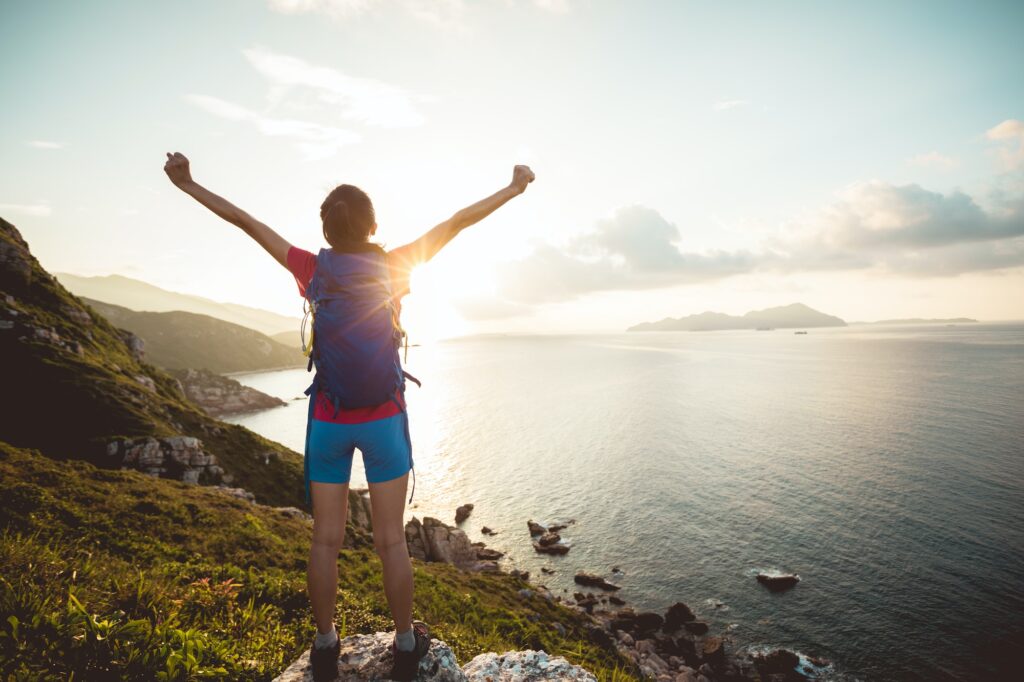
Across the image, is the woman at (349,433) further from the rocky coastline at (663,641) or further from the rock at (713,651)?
the rock at (713,651)

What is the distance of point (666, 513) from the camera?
137ft

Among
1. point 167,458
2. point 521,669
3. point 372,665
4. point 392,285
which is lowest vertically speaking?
point 167,458

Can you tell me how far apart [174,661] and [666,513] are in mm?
44520

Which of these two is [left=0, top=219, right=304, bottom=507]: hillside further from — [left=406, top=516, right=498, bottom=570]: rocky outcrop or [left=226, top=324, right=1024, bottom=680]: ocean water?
[left=226, top=324, right=1024, bottom=680]: ocean water

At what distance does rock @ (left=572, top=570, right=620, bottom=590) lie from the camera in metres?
31.9

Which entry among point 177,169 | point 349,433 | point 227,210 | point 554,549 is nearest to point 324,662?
point 349,433

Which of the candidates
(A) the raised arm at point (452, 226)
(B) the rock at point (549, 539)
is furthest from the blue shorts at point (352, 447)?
(B) the rock at point (549, 539)

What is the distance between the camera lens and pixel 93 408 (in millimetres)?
30312

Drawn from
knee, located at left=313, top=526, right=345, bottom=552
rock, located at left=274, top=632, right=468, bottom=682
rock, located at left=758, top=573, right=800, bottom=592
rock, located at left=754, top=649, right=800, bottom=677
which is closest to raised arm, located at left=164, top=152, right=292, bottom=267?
knee, located at left=313, top=526, right=345, bottom=552

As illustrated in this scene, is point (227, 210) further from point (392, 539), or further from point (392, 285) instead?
point (392, 539)

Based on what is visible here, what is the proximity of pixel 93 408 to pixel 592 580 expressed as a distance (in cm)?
3852

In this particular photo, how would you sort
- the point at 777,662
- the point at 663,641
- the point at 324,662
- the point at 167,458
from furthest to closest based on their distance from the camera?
the point at 167,458, the point at 663,641, the point at 777,662, the point at 324,662

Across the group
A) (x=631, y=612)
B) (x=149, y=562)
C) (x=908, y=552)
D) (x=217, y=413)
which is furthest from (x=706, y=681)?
(x=217, y=413)

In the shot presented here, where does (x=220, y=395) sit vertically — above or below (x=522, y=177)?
below
